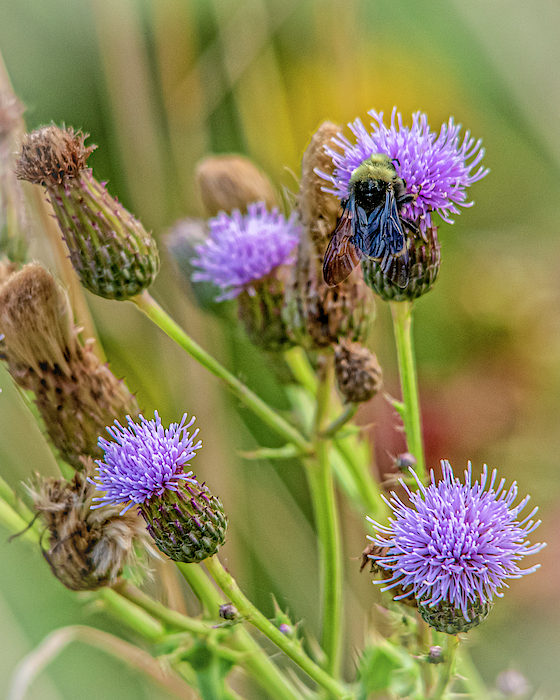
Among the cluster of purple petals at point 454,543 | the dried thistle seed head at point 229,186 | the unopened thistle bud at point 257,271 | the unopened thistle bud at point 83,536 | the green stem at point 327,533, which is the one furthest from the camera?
the dried thistle seed head at point 229,186

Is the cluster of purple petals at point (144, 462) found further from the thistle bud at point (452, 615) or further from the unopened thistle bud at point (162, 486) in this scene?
the thistle bud at point (452, 615)

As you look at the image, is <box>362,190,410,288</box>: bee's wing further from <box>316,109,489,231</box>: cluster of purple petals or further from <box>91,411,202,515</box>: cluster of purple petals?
<box>91,411,202,515</box>: cluster of purple petals

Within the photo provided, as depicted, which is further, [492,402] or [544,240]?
[544,240]

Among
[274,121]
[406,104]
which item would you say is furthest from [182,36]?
[406,104]

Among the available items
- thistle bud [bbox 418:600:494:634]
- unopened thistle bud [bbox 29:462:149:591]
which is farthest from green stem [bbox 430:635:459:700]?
A: unopened thistle bud [bbox 29:462:149:591]

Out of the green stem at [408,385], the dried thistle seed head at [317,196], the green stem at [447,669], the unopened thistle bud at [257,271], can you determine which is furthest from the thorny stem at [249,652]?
the dried thistle seed head at [317,196]

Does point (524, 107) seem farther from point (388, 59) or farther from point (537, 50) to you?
point (388, 59)

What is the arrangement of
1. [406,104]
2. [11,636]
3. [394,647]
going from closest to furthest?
[394,647] < [11,636] < [406,104]
